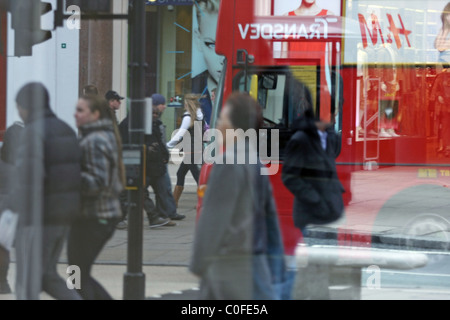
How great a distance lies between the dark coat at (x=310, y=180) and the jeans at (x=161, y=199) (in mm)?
1029

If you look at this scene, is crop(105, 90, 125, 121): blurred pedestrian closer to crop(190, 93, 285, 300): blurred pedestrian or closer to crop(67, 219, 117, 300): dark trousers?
crop(67, 219, 117, 300): dark trousers

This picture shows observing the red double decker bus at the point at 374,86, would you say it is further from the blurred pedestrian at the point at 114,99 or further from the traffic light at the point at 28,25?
the traffic light at the point at 28,25

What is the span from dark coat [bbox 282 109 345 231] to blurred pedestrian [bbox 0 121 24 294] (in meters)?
2.08

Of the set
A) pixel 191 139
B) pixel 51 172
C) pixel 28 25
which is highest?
pixel 28 25

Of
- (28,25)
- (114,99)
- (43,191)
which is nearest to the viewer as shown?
(43,191)

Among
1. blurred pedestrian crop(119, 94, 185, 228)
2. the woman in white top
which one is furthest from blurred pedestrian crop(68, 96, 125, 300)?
the woman in white top

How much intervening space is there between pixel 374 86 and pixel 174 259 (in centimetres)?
229

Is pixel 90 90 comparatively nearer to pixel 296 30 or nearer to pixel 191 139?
pixel 191 139

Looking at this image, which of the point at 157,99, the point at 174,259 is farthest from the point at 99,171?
the point at 174,259

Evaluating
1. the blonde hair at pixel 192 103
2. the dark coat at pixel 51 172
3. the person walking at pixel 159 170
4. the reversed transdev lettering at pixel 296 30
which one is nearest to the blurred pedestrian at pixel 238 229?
the dark coat at pixel 51 172

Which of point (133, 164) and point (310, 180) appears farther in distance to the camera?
point (310, 180)

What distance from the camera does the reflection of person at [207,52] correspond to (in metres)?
8.04

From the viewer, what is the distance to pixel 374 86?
25.0 feet

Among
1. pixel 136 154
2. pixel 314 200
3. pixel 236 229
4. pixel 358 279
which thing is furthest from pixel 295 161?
pixel 236 229
